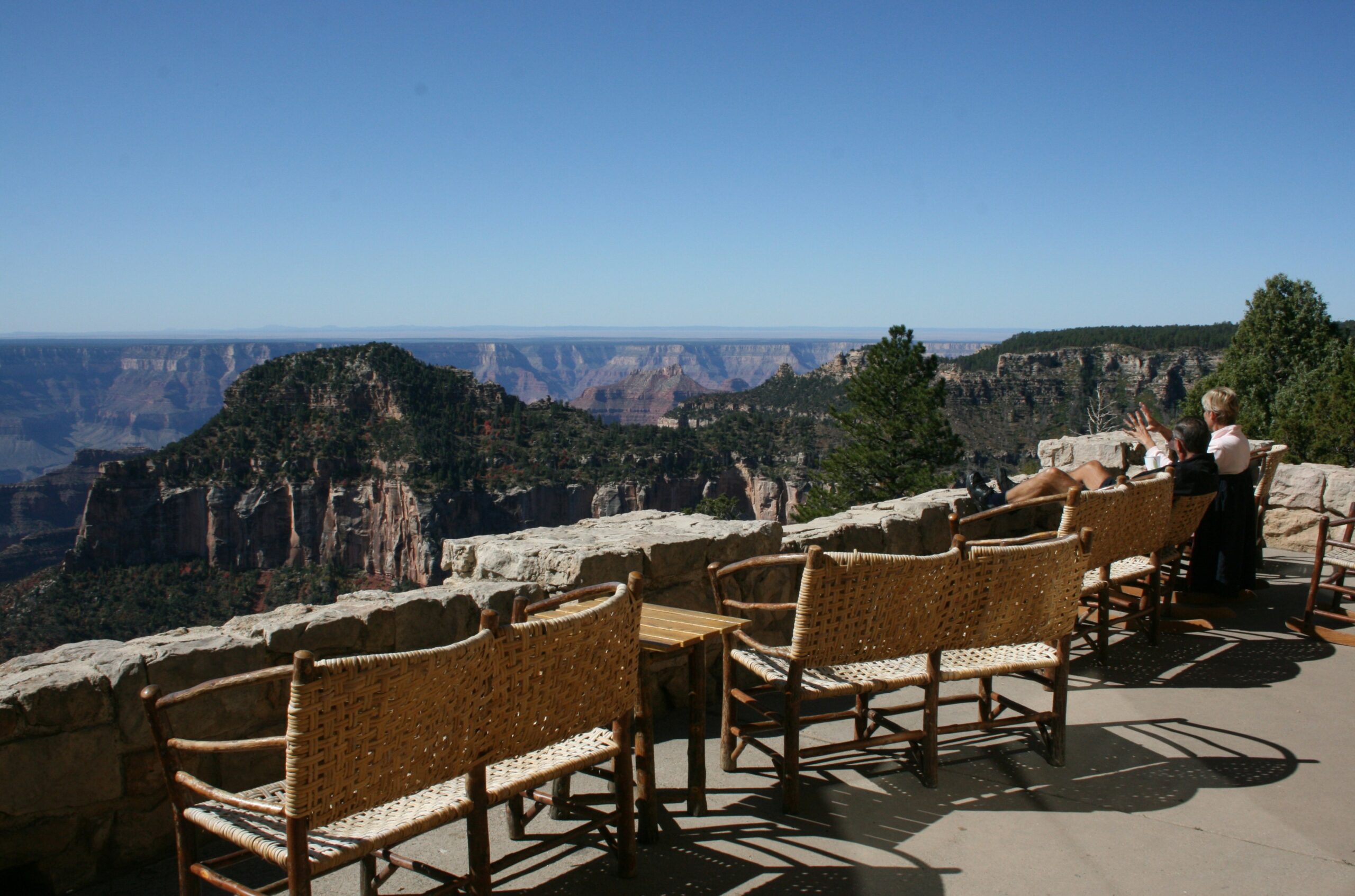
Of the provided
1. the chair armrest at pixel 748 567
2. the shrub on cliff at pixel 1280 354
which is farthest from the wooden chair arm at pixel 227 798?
the shrub on cliff at pixel 1280 354

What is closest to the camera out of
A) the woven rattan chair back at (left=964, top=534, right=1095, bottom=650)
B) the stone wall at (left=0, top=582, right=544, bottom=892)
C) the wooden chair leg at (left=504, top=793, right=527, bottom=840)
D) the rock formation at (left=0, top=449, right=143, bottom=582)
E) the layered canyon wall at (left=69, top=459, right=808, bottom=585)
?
the stone wall at (left=0, top=582, right=544, bottom=892)

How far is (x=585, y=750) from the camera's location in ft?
8.29

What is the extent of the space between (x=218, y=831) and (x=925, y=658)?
2205 mm

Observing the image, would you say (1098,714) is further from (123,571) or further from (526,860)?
(123,571)

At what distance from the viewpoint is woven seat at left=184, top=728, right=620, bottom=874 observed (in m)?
1.96

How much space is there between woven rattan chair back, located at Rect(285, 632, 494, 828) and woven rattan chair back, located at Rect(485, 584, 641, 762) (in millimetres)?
51

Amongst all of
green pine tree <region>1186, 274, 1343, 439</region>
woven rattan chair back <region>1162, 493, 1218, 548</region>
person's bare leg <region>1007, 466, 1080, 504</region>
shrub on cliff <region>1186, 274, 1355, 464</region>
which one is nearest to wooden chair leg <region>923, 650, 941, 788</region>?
woven rattan chair back <region>1162, 493, 1218, 548</region>

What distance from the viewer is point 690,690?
304 centimetres

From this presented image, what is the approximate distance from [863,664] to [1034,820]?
68 cm

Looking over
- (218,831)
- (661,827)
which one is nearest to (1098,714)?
(661,827)

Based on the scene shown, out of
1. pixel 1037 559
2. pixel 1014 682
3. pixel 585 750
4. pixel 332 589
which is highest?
pixel 1037 559

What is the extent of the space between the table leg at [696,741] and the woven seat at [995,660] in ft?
2.62

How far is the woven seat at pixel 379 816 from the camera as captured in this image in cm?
196

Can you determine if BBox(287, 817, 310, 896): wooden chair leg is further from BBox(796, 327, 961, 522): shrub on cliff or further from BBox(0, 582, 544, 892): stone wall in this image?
BBox(796, 327, 961, 522): shrub on cliff
